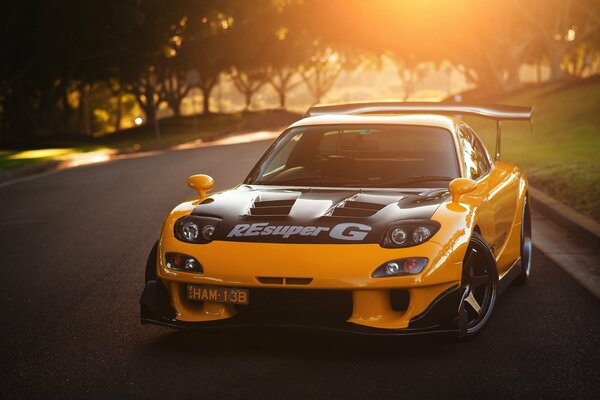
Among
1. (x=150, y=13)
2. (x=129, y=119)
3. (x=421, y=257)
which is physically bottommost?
(x=129, y=119)

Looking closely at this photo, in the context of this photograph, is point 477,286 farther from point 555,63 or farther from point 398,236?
point 555,63

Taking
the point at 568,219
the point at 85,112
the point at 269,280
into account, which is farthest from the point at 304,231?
the point at 85,112

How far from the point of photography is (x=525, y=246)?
303 inches

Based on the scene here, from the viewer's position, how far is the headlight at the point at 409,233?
5207 millimetres

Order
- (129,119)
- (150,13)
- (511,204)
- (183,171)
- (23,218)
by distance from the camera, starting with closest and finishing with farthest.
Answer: (511,204) → (23,218) → (183,171) → (150,13) → (129,119)

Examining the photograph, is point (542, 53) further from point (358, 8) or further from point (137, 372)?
point (137, 372)

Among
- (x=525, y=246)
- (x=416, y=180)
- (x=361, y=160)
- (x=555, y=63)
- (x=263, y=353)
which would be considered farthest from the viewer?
(x=555, y=63)

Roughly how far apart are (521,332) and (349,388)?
5.23 ft

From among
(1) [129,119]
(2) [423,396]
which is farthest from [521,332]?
(1) [129,119]

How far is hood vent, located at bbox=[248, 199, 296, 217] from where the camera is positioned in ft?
18.4

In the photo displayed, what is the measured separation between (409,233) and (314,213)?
0.58 metres

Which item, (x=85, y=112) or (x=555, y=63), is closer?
(x=555, y=63)

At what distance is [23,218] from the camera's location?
503 inches

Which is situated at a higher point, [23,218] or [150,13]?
[150,13]
